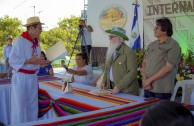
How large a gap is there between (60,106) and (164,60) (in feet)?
3.48

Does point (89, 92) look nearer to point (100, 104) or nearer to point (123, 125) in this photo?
point (100, 104)

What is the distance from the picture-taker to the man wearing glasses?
255 cm

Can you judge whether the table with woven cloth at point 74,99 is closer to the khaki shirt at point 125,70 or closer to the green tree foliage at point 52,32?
the khaki shirt at point 125,70

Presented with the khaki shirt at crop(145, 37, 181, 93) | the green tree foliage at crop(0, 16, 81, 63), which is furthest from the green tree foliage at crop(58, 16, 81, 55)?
the khaki shirt at crop(145, 37, 181, 93)

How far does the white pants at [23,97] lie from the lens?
8.81 feet

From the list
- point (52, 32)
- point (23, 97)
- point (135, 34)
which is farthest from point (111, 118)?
point (52, 32)

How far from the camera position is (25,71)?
2711 mm

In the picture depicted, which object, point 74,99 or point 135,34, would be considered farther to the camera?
point 135,34

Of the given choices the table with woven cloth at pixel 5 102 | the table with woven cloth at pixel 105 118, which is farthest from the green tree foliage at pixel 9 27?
the table with woven cloth at pixel 105 118

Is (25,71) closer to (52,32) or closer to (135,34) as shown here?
(135,34)

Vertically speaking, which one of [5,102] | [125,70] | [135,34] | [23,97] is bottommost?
[5,102]

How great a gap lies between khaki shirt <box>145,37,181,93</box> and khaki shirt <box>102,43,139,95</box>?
0.58 feet

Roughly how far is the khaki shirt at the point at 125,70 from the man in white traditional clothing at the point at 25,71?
0.73 meters

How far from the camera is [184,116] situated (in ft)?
2.23
